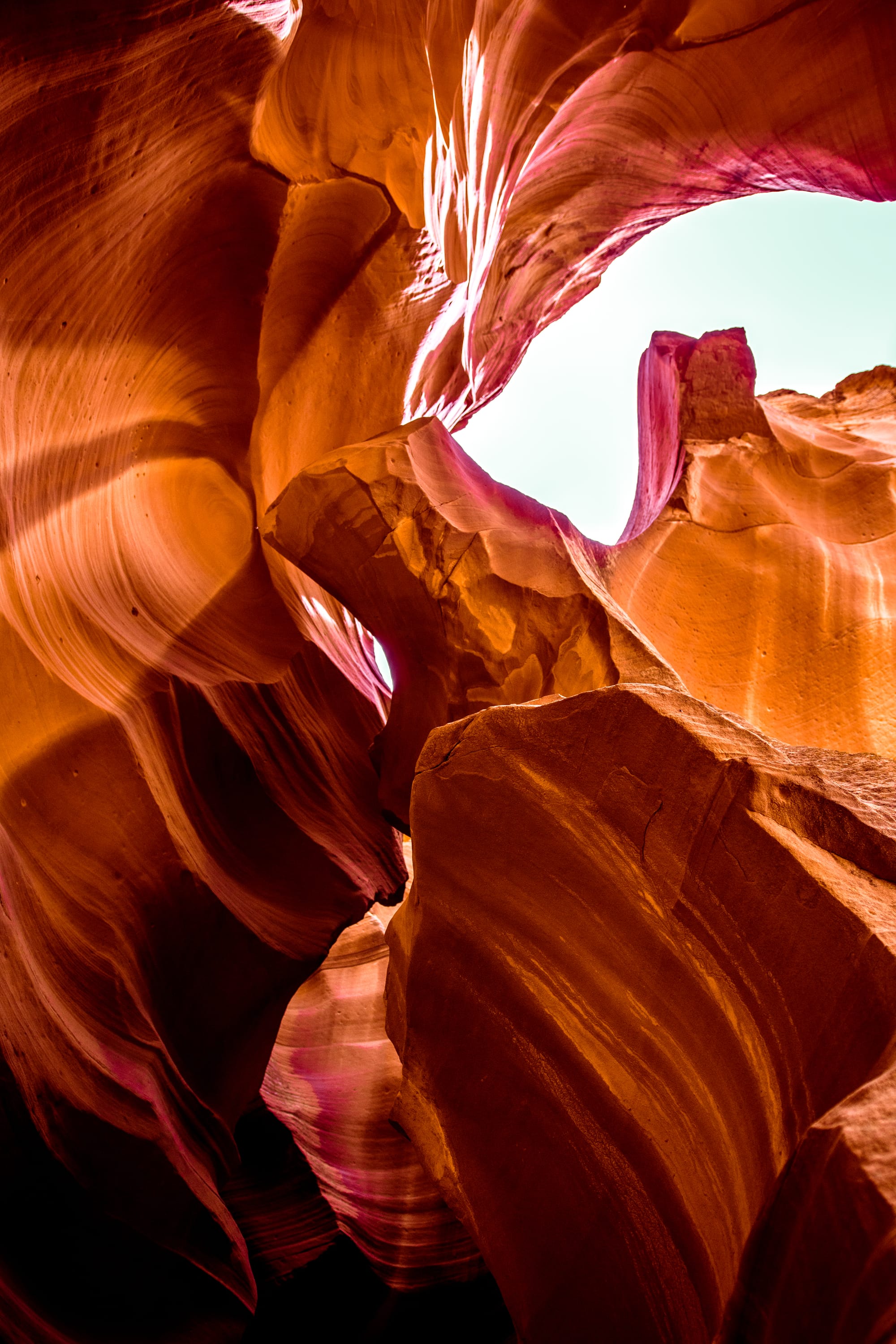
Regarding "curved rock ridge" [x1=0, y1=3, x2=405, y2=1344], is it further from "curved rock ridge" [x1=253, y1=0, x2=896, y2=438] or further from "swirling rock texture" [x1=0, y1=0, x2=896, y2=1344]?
"curved rock ridge" [x1=253, y1=0, x2=896, y2=438]

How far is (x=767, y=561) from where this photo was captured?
18.8 feet

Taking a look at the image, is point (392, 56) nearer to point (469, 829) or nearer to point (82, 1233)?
point (469, 829)

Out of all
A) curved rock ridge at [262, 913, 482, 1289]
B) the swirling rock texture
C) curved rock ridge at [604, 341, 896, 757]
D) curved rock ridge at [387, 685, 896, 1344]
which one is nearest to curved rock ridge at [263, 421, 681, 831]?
the swirling rock texture

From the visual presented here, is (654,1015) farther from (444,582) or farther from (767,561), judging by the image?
(767,561)

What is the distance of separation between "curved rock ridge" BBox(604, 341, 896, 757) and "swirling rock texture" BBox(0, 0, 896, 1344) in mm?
30

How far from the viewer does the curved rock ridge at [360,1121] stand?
5566 mm

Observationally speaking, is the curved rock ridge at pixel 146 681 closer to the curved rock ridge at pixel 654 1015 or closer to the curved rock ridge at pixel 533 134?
the curved rock ridge at pixel 533 134

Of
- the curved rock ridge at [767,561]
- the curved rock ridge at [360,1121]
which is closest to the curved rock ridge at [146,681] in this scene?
the curved rock ridge at [360,1121]

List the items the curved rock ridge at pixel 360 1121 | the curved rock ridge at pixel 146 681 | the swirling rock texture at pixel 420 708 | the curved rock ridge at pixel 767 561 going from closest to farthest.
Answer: the swirling rock texture at pixel 420 708, the curved rock ridge at pixel 146 681, the curved rock ridge at pixel 767 561, the curved rock ridge at pixel 360 1121

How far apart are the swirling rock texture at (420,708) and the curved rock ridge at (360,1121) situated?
0.03 m

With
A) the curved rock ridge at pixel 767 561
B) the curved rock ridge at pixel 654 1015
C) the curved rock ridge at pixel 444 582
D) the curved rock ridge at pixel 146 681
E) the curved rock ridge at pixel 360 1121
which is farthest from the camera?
the curved rock ridge at pixel 360 1121

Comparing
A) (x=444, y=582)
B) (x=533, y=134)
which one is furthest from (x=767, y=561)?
(x=533, y=134)

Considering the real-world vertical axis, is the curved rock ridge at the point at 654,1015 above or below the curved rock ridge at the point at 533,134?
below

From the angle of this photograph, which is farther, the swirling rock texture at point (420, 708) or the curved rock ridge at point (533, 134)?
the curved rock ridge at point (533, 134)
